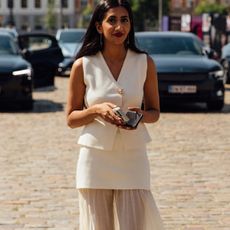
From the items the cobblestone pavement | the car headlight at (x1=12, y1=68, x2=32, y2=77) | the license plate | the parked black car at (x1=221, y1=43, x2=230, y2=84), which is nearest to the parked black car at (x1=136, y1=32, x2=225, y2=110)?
the license plate

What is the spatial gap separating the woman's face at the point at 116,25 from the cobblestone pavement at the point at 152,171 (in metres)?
2.41

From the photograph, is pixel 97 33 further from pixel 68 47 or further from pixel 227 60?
pixel 68 47

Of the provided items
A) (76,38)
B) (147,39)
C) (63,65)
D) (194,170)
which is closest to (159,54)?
(147,39)

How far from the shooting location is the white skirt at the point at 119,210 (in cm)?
421

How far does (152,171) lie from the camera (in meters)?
8.82

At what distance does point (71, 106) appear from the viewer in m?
4.30

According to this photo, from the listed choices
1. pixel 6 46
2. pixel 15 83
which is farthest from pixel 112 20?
pixel 6 46

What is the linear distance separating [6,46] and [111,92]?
13.2m

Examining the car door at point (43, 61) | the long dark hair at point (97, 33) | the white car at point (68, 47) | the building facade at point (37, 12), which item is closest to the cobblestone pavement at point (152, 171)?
the long dark hair at point (97, 33)

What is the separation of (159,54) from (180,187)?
8.25 m

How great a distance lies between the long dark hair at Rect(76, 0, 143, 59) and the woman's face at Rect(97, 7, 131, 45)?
0.09 ft

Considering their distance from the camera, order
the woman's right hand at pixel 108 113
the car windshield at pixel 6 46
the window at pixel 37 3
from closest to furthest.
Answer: the woman's right hand at pixel 108 113 < the car windshield at pixel 6 46 < the window at pixel 37 3

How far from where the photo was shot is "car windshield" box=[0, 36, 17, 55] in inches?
664

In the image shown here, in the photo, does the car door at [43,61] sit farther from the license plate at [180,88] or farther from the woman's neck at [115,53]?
the woman's neck at [115,53]
